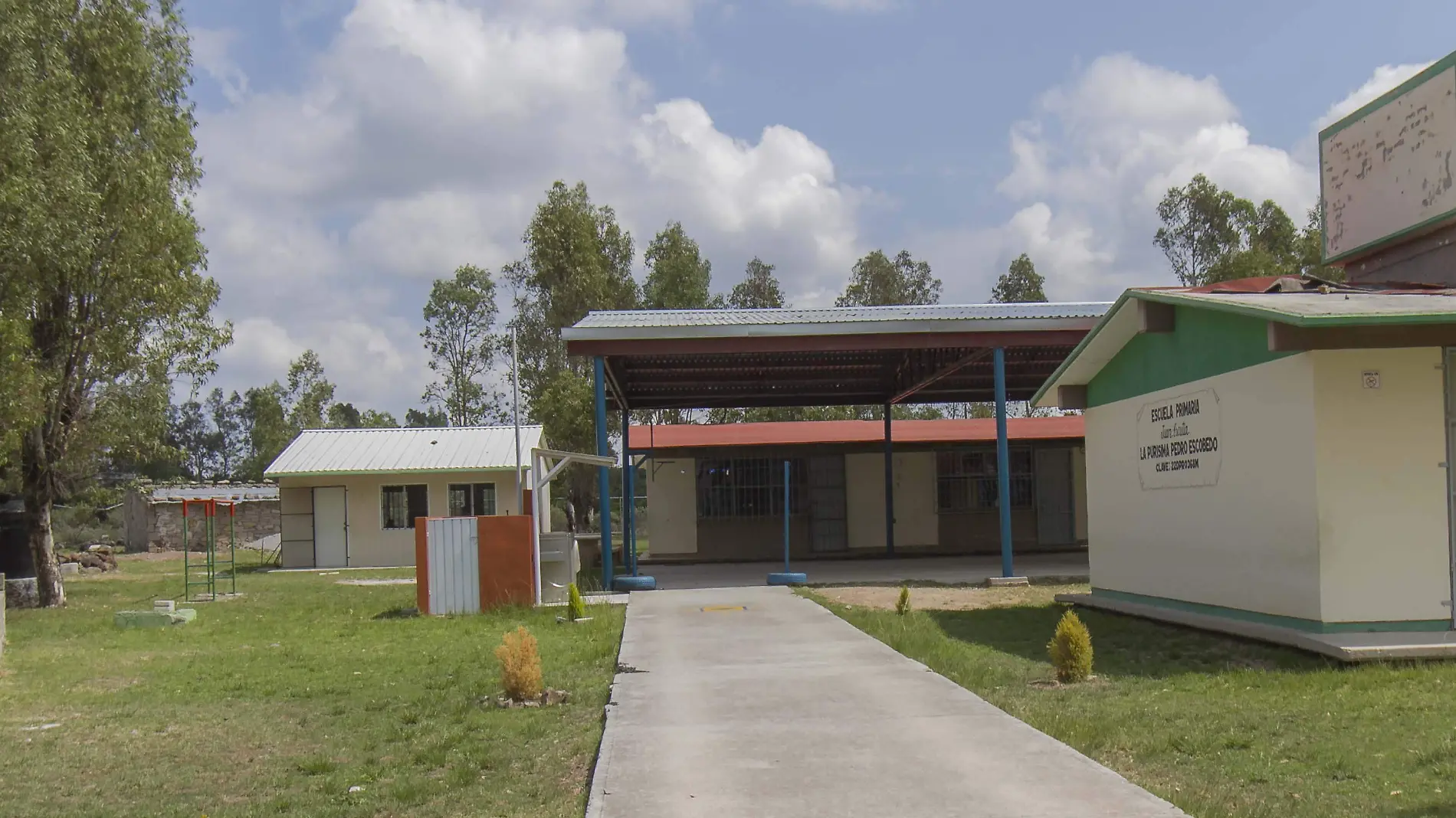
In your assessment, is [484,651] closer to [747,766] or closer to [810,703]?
[810,703]

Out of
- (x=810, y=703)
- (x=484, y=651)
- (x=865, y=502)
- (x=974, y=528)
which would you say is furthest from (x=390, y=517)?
(x=810, y=703)

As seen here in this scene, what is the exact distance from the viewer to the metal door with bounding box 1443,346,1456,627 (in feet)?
31.9

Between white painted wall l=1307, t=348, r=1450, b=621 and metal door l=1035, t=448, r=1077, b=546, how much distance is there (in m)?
18.6

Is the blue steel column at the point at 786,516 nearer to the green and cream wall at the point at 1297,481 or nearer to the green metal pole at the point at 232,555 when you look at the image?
the green and cream wall at the point at 1297,481

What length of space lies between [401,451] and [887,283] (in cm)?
2221

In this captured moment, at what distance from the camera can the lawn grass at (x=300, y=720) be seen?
21.2ft

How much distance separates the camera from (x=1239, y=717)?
748 centimetres

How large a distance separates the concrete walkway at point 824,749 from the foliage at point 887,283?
37.8 metres

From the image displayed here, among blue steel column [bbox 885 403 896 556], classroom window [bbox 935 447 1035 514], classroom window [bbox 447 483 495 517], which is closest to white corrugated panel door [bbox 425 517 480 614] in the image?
blue steel column [bbox 885 403 896 556]

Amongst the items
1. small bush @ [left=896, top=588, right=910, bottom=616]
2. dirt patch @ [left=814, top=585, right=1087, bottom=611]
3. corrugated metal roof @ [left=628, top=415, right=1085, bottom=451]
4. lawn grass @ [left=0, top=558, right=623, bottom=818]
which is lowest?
dirt patch @ [left=814, top=585, right=1087, bottom=611]

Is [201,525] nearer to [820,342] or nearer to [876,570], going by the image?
[876,570]

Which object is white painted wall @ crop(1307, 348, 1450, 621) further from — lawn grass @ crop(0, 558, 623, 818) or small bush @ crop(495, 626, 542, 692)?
small bush @ crop(495, 626, 542, 692)

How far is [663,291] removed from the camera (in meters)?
43.4

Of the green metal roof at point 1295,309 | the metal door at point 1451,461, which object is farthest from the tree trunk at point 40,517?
the metal door at point 1451,461
